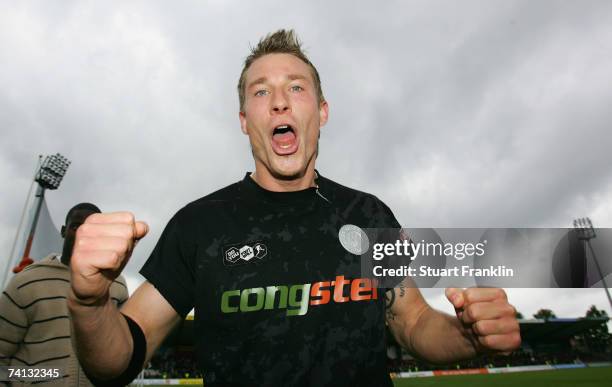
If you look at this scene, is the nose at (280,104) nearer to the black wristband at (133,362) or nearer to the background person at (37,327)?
the black wristband at (133,362)

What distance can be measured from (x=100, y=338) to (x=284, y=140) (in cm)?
165

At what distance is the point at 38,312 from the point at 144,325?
7.58 ft

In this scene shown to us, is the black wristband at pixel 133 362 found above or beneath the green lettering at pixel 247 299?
beneath

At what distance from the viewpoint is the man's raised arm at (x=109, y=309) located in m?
1.61

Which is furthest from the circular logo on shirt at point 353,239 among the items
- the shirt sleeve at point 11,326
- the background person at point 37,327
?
the shirt sleeve at point 11,326

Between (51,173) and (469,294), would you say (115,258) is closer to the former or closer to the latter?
(469,294)

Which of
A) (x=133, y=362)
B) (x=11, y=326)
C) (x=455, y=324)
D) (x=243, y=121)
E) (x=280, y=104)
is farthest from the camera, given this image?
(x=11, y=326)

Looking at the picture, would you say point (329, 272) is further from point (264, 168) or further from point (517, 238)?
point (517, 238)

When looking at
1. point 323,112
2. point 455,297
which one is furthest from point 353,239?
point 323,112

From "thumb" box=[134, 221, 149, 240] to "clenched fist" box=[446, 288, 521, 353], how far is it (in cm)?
133

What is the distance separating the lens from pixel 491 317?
5.48 ft

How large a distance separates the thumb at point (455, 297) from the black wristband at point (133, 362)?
1.59 m

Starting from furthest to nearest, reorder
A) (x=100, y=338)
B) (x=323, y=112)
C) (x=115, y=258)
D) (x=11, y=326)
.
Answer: (x=11, y=326) → (x=323, y=112) → (x=100, y=338) → (x=115, y=258)

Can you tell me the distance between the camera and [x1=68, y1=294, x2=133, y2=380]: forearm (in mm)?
1757
